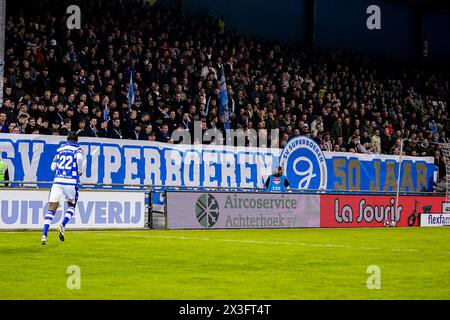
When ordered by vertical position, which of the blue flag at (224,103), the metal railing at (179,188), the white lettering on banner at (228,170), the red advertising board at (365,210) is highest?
the blue flag at (224,103)

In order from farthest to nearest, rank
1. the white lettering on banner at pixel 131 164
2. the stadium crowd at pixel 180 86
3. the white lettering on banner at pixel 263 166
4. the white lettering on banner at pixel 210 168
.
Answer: the white lettering on banner at pixel 263 166 → the white lettering on banner at pixel 210 168 → the stadium crowd at pixel 180 86 → the white lettering on banner at pixel 131 164

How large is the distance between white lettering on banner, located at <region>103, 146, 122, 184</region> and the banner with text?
1.71 metres

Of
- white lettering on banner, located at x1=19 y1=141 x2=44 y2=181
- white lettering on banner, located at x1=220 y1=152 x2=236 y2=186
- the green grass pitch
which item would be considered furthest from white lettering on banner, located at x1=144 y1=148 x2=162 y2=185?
the green grass pitch

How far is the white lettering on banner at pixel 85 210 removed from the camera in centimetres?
2142

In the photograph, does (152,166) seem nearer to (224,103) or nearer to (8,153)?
(8,153)

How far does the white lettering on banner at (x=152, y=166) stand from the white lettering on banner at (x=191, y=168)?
823 mm

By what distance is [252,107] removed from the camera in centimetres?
3023

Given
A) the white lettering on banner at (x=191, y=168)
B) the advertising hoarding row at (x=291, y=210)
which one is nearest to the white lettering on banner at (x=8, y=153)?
the advertising hoarding row at (x=291, y=210)

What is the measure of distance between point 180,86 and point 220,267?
15425 mm

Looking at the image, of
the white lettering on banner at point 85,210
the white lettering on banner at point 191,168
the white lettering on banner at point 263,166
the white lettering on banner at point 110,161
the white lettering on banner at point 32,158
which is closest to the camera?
the white lettering on banner at point 85,210

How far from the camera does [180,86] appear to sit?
2753 centimetres

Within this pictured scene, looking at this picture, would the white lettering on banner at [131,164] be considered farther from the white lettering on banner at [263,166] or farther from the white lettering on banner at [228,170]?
the white lettering on banner at [263,166]

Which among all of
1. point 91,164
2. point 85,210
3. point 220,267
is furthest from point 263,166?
point 220,267

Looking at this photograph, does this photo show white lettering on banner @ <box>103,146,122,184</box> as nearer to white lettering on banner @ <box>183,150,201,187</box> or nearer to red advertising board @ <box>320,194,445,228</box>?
white lettering on banner @ <box>183,150,201,187</box>
